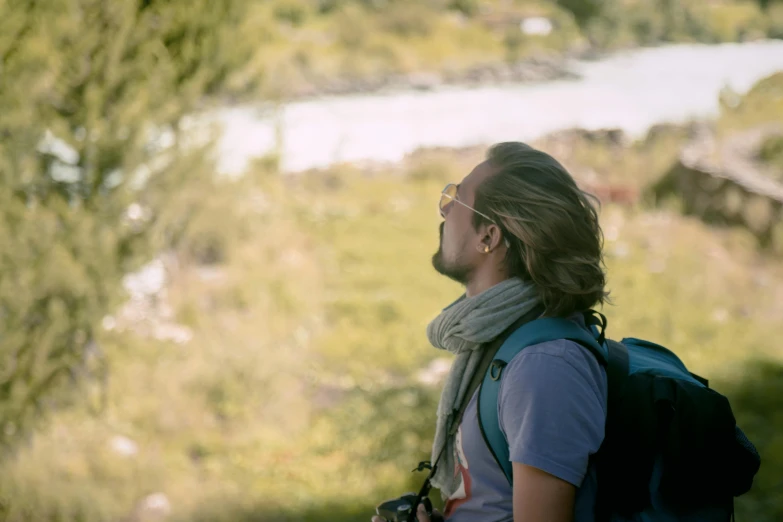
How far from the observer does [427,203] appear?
1056 cm

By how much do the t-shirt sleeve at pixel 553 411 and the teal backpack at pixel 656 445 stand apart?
6 centimetres

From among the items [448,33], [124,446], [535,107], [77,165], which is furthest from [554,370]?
[448,33]

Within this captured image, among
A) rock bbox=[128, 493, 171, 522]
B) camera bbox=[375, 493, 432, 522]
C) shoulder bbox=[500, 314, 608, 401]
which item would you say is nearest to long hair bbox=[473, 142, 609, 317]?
shoulder bbox=[500, 314, 608, 401]

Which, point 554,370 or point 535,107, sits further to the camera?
point 535,107

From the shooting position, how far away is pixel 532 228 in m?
1.62

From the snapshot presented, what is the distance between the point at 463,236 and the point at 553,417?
0.52m

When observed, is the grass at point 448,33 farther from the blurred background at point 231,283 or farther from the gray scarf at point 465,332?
the gray scarf at point 465,332

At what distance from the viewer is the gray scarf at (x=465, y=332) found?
65.5 inches

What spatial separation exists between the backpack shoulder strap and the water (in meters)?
10.3

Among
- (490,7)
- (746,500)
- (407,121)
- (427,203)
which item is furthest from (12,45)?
(490,7)

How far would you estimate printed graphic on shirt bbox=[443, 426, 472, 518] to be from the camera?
166 cm

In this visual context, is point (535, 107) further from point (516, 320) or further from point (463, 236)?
point (516, 320)

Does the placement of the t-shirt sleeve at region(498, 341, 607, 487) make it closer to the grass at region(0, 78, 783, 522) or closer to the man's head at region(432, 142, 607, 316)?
the man's head at region(432, 142, 607, 316)

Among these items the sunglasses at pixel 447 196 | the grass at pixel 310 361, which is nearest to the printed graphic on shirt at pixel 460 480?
the sunglasses at pixel 447 196
